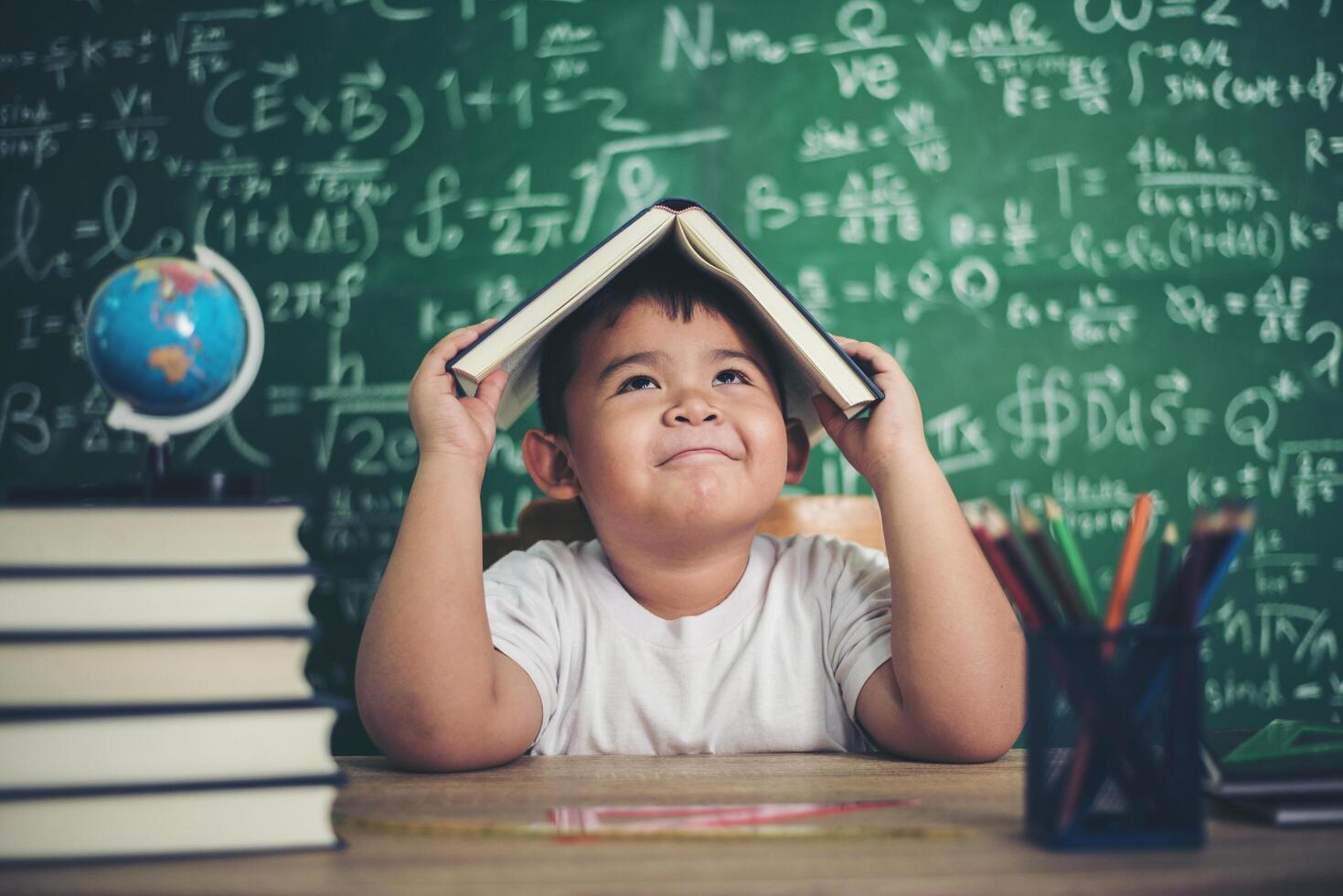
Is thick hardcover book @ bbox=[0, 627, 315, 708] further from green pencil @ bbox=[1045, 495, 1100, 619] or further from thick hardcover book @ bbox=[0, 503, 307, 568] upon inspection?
green pencil @ bbox=[1045, 495, 1100, 619]

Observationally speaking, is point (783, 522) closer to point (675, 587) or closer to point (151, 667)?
point (675, 587)

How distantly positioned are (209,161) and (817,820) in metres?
2.58

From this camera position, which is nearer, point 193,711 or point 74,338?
point 193,711

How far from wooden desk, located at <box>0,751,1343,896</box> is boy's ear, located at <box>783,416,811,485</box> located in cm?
74

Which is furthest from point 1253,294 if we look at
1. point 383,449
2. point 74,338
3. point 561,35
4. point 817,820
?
point 74,338

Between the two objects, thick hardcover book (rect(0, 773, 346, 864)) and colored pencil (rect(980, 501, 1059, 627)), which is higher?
colored pencil (rect(980, 501, 1059, 627))

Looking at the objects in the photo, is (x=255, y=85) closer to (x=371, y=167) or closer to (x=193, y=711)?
(x=371, y=167)

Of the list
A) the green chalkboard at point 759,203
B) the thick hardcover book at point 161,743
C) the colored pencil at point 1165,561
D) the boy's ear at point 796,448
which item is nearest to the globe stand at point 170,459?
the thick hardcover book at point 161,743

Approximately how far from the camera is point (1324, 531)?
2543 millimetres

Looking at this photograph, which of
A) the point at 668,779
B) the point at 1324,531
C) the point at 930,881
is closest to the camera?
the point at 930,881

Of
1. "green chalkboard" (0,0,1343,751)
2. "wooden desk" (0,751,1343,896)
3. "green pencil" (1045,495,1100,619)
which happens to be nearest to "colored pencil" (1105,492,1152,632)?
"green pencil" (1045,495,1100,619)

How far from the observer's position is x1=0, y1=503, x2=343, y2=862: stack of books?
550 mm

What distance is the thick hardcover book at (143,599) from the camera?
56cm

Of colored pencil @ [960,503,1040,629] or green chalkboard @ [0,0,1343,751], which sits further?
green chalkboard @ [0,0,1343,751]
